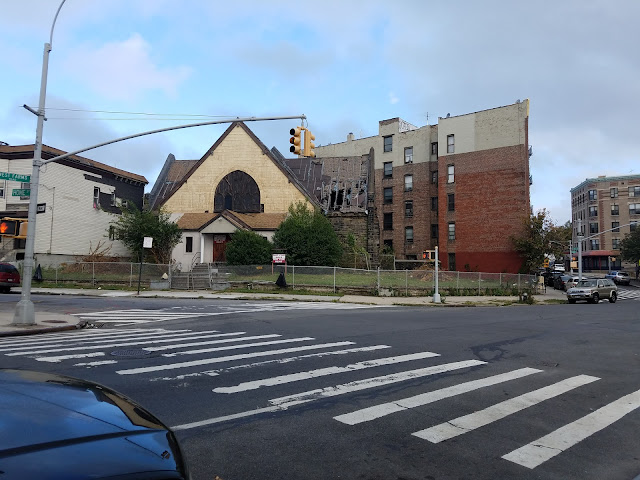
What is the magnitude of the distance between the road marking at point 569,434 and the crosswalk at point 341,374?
1 centimetres

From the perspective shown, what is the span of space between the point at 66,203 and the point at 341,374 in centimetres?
3813

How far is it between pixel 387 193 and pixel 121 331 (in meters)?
49.1

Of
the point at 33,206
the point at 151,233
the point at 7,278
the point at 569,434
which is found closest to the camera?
the point at 569,434

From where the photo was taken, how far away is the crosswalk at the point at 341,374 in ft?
18.0

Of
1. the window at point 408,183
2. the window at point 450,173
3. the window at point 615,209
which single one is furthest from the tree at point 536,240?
the window at point 615,209

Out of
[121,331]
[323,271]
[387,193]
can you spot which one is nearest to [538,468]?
[121,331]

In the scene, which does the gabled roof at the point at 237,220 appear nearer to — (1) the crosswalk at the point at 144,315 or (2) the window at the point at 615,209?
(1) the crosswalk at the point at 144,315

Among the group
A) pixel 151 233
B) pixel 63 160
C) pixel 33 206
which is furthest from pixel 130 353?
pixel 63 160

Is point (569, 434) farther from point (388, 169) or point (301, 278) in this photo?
point (388, 169)

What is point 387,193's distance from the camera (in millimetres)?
59688

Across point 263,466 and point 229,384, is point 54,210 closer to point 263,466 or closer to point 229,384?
point 229,384

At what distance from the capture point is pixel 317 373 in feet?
25.6

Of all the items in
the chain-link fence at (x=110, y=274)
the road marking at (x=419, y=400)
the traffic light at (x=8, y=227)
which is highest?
the traffic light at (x=8, y=227)

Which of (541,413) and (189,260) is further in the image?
(189,260)
